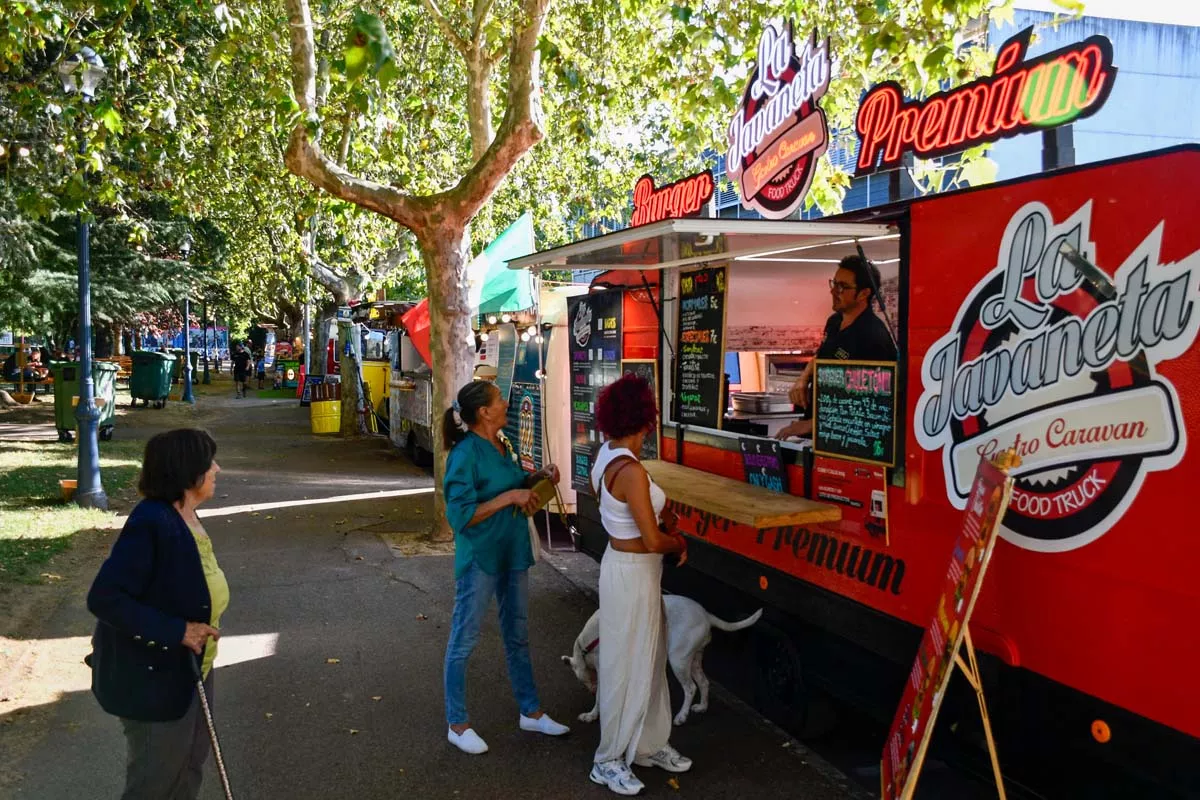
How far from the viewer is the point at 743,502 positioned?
489 centimetres

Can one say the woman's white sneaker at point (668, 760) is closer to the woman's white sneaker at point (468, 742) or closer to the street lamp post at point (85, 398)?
the woman's white sneaker at point (468, 742)

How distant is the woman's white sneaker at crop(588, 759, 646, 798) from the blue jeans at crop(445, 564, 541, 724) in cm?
74

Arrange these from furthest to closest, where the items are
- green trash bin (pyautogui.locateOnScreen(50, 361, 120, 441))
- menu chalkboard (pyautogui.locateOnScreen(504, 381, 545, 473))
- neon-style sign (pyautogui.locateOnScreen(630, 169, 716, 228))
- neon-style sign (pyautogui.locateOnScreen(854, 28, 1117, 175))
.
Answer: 1. green trash bin (pyautogui.locateOnScreen(50, 361, 120, 441))
2. menu chalkboard (pyautogui.locateOnScreen(504, 381, 545, 473))
3. neon-style sign (pyautogui.locateOnScreen(630, 169, 716, 228))
4. neon-style sign (pyautogui.locateOnScreen(854, 28, 1117, 175))

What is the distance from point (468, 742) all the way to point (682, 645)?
1.19 meters

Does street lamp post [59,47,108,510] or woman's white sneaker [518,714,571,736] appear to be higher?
street lamp post [59,47,108,510]

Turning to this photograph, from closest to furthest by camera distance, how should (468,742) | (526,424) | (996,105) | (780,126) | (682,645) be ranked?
(996,105) → (468,742) → (682,645) → (780,126) → (526,424)

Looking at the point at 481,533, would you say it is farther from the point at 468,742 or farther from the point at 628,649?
the point at 468,742

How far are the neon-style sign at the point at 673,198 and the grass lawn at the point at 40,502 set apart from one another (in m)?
5.72

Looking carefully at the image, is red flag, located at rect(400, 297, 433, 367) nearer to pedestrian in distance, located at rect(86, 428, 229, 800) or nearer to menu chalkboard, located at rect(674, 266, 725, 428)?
menu chalkboard, located at rect(674, 266, 725, 428)

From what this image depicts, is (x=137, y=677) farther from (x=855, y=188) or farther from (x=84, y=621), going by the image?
(x=855, y=188)

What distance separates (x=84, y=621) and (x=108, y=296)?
1485 centimetres

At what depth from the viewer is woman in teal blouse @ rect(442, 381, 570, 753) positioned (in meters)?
4.58

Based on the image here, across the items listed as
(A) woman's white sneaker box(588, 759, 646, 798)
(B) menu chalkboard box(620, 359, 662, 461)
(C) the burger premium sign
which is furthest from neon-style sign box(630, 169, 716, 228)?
(A) woman's white sneaker box(588, 759, 646, 798)

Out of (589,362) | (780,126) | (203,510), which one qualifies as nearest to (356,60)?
(780,126)
